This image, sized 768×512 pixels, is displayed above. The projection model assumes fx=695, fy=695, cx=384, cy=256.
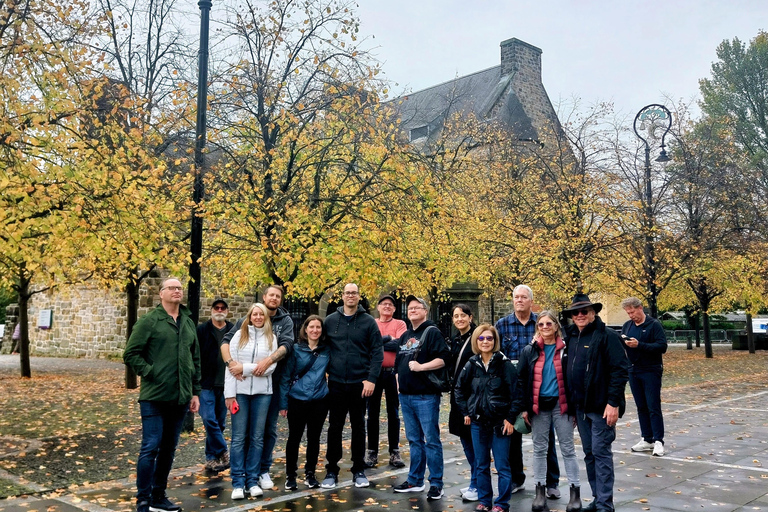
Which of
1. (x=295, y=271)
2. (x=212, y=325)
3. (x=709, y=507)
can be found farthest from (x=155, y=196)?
(x=709, y=507)

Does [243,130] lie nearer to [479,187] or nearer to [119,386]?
[119,386]

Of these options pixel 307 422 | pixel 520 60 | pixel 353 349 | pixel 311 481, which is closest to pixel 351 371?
pixel 353 349

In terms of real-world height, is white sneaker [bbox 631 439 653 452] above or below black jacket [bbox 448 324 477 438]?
below

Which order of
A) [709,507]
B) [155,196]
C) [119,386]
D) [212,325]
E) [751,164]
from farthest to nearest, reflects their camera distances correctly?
[751,164], [119,386], [155,196], [212,325], [709,507]

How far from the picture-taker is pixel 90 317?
25.6 metres

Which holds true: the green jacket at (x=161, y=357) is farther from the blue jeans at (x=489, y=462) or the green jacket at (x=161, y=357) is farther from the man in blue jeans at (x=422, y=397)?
the blue jeans at (x=489, y=462)

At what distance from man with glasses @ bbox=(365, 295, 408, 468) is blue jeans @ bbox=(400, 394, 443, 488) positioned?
1.11 meters

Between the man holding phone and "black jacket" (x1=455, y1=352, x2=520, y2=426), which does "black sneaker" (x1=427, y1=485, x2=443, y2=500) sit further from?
the man holding phone

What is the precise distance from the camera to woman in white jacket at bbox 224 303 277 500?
21.0ft

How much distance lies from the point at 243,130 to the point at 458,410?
8.58m

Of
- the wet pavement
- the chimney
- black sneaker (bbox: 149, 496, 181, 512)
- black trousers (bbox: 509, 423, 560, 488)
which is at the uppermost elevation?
the chimney

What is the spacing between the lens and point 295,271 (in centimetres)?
1263

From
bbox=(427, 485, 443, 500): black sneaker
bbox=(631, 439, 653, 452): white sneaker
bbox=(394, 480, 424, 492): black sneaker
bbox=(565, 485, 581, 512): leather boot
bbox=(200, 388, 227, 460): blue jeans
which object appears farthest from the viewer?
bbox=(631, 439, 653, 452): white sneaker

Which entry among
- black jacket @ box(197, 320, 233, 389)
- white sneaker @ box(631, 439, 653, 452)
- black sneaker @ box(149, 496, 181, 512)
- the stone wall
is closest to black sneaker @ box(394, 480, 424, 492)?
black sneaker @ box(149, 496, 181, 512)
